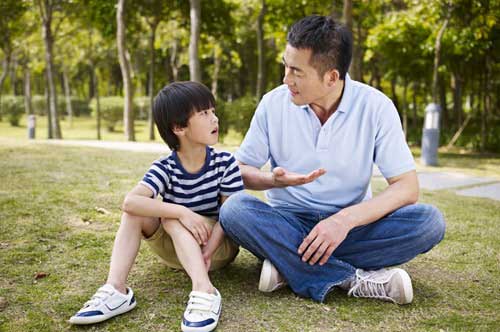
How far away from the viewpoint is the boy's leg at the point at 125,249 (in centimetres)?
216

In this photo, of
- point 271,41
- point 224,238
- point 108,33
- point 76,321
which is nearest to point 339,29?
point 224,238

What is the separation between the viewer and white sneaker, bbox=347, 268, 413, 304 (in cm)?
224

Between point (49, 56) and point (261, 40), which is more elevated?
point (261, 40)

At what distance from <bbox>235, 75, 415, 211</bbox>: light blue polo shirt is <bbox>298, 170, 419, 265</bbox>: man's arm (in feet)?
0.28

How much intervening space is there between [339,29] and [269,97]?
0.50 metres

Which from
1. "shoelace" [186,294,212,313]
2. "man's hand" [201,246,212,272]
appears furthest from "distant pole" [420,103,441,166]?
"shoelace" [186,294,212,313]

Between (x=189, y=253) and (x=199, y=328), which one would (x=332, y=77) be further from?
(x=199, y=328)

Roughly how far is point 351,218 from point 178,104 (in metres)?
0.95

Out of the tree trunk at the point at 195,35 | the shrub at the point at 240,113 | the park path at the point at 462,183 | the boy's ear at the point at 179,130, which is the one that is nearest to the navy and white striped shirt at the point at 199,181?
the boy's ear at the point at 179,130

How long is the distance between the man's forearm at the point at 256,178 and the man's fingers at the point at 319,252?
412 millimetres

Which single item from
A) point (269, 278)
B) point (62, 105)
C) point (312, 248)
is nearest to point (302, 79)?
point (312, 248)

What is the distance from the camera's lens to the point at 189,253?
7.23ft

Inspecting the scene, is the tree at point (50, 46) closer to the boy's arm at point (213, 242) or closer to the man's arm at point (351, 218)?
the boy's arm at point (213, 242)

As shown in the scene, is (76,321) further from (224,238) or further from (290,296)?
(290,296)
